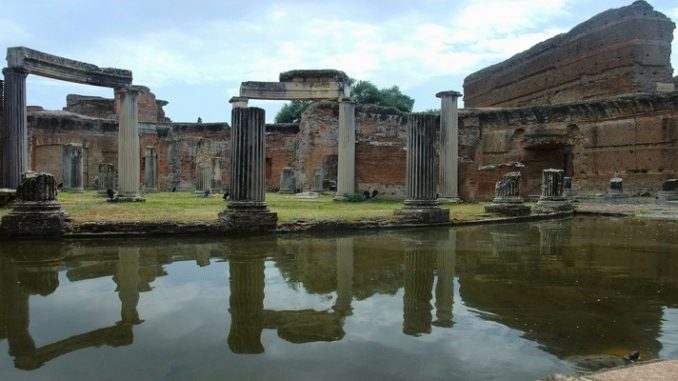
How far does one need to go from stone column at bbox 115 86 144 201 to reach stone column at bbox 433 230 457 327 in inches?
465

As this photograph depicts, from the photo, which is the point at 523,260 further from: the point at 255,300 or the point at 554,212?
the point at 554,212

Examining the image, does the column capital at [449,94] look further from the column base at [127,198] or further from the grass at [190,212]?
the column base at [127,198]

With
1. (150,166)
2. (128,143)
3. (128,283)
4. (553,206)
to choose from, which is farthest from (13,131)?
(553,206)

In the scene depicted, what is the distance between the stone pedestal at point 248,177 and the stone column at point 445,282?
333cm

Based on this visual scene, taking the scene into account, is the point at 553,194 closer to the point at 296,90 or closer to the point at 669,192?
the point at 669,192

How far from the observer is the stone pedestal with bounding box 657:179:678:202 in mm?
18781

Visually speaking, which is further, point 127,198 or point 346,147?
point 346,147

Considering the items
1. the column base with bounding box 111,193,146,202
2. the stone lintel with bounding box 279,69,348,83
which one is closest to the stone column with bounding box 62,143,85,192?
the column base with bounding box 111,193,146,202

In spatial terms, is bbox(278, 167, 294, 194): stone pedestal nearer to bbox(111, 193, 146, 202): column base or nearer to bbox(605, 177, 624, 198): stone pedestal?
bbox(111, 193, 146, 202): column base

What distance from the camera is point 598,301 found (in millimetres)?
4246

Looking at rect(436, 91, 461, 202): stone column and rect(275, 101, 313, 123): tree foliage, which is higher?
rect(275, 101, 313, 123): tree foliage

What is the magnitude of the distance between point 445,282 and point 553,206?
1133 centimetres

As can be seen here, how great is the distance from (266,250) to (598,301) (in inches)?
170

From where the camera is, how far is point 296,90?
768 inches
